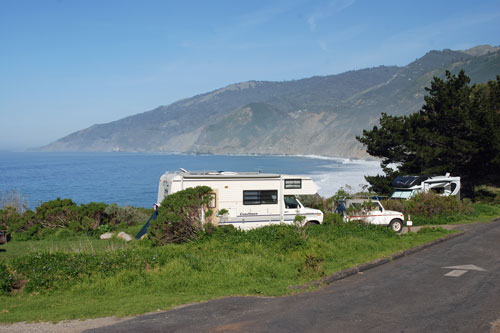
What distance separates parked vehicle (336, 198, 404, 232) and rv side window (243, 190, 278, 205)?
3253mm

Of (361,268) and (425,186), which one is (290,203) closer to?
(361,268)

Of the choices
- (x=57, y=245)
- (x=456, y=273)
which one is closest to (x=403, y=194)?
(x=456, y=273)

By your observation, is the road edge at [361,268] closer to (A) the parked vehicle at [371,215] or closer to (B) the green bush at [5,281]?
(A) the parked vehicle at [371,215]

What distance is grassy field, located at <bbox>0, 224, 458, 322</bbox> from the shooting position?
959 centimetres

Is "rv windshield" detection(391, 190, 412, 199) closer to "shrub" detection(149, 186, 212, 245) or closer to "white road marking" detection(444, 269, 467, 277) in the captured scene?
"shrub" detection(149, 186, 212, 245)

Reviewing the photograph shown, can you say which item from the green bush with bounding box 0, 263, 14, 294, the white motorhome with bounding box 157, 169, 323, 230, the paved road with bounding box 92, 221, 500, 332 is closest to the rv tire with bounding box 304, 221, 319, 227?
the white motorhome with bounding box 157, 169, 323, 230

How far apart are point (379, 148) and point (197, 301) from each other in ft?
101

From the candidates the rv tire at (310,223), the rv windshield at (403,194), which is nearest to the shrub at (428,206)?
the rv windshield at (403,194)

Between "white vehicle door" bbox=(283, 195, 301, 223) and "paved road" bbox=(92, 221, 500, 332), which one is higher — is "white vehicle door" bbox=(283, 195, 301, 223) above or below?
above

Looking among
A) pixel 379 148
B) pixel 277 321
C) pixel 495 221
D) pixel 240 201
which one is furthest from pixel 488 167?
pixel 277 321

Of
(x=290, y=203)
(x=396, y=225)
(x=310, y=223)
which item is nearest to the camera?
(x=310, y=223)

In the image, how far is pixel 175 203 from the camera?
1602cm

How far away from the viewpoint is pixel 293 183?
65.4 feet

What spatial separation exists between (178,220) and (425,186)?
17.1 m
